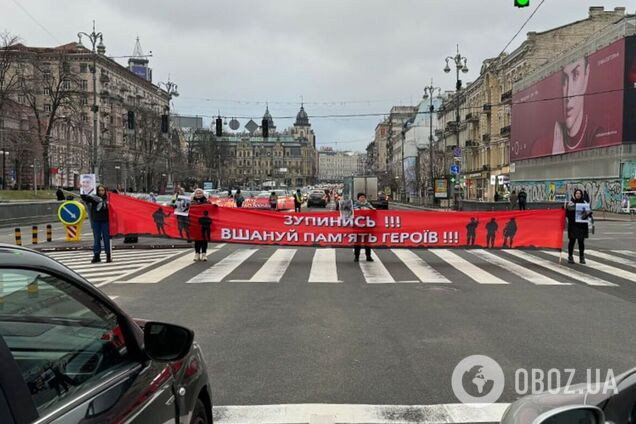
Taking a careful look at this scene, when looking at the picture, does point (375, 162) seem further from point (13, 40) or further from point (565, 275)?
point (565, 275)

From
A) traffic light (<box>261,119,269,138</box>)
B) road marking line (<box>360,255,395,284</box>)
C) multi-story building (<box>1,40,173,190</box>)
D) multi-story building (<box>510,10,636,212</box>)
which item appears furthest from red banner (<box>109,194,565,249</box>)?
multi-story building (<box>510,10,636,212</box>)

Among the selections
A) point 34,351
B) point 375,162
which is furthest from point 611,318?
point 375,162

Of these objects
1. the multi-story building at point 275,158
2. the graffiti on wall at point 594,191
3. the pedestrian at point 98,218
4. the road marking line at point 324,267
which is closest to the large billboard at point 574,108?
the graffiti on wall at point 594,191

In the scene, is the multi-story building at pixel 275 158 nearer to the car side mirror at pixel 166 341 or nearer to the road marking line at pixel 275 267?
the road marking line at pixel 275 267

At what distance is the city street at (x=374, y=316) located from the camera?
536cm

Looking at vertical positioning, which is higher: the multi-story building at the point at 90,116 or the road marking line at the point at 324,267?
the multi-story building at the point at 90,116

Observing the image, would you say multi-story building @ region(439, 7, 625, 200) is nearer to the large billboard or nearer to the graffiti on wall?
the large billboard

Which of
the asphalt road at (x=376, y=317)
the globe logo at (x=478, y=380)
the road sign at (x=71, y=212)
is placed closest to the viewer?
the globe logo at (x=478, y=380)

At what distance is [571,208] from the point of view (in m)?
14.0

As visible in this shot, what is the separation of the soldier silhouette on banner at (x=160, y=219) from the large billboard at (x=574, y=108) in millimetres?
33090

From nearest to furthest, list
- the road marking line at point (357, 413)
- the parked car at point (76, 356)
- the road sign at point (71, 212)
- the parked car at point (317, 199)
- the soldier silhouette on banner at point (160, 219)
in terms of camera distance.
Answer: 1. the parked car at point (76, 356)
2. the road marking line at point (357, 413)
3. the soldier silhouette on banner at point (160, 219)
4. the road sign at point (71, 212)
5. the parked car at point (317, 199)

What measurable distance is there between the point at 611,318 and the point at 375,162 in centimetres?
17877

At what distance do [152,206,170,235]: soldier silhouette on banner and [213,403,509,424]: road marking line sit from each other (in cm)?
1138

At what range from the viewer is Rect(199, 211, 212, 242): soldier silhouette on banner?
14680 mm
